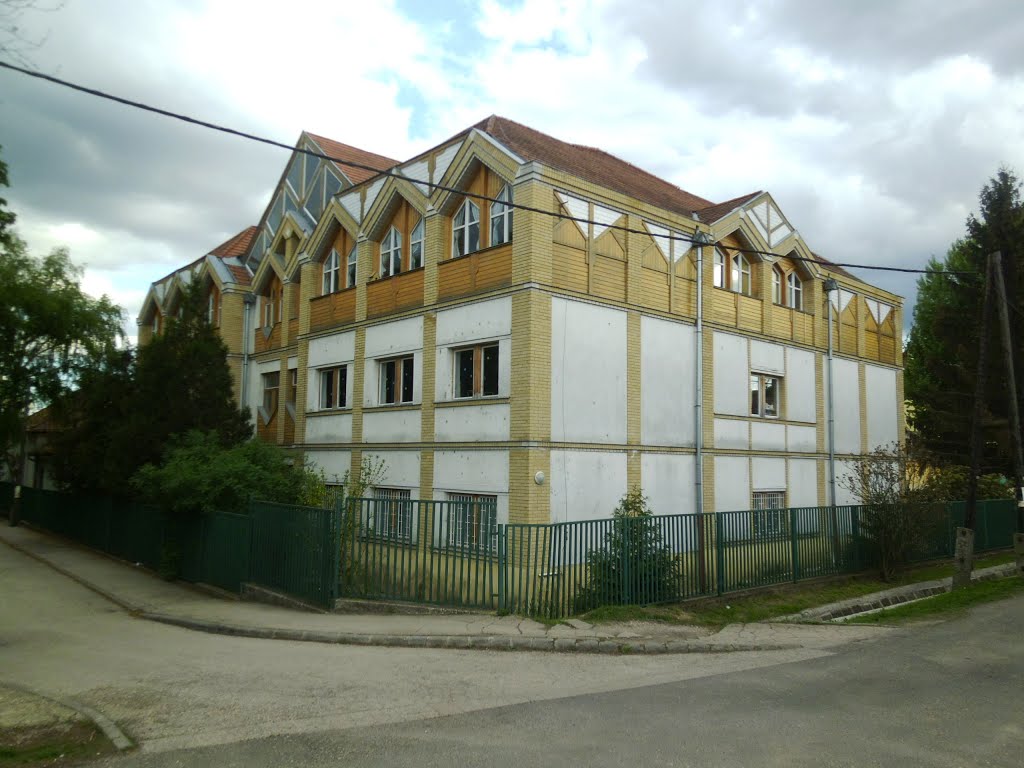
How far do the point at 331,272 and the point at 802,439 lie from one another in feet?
48.7

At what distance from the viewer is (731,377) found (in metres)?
21.7

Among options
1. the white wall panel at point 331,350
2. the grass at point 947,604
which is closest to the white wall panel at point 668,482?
the grass at point 947,604

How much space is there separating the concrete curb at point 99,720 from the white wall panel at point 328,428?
14.1 m

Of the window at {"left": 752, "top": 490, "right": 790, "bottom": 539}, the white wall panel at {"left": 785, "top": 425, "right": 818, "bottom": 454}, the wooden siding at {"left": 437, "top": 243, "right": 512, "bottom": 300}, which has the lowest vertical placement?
the window at {"left": 752, "top": 490, "right": 790, "bottom": 539}

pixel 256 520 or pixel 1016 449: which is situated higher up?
pixel 1016 449

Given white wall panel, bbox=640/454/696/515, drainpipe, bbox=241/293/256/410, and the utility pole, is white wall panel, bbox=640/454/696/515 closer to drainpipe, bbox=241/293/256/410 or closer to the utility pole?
the utility pole

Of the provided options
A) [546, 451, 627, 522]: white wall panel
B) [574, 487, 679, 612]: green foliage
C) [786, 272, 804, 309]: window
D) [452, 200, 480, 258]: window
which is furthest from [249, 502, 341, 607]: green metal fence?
[786, 272, 804, 309]: window

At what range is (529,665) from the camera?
9.82 m

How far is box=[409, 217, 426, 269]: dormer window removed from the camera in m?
20.8

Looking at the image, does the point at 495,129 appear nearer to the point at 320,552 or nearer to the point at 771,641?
the point at 320,552

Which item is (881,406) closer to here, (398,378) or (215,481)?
(398,378)

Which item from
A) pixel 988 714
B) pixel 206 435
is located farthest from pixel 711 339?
pixel 988 714

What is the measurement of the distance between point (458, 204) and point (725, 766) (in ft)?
52.2

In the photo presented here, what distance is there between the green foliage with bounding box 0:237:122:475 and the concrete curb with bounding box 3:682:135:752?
18528mm
